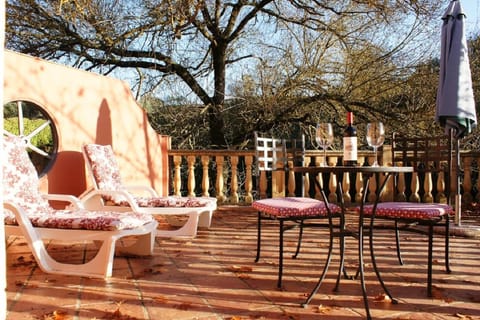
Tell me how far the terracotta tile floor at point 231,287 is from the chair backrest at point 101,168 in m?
0.80

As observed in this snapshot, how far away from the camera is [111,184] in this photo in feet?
14.8

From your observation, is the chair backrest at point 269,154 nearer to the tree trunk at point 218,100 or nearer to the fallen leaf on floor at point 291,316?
the fallen leaf on floor at point 291,316

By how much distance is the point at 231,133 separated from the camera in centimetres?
929

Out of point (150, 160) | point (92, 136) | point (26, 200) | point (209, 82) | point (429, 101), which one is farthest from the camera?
point (209, 82)

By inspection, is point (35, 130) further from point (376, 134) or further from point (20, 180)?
point (376, 134)

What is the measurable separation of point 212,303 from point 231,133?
23.4ft

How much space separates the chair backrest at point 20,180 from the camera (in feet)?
10.9

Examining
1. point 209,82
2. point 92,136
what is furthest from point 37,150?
point 209,82

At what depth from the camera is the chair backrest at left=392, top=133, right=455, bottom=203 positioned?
139 inches

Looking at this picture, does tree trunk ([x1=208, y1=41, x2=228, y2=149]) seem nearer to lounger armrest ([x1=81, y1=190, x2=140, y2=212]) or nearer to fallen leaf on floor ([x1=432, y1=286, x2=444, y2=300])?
lounger armrest ([x1=81, y1=190, x2=140, y2=212])

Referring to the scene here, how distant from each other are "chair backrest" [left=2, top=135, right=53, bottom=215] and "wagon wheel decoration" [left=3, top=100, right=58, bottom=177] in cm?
100

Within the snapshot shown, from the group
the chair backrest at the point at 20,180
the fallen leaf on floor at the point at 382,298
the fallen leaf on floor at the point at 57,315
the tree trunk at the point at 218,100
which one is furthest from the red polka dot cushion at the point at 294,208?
the tree trunk at the point at 218,100

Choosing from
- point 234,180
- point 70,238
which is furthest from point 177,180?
point 70,238

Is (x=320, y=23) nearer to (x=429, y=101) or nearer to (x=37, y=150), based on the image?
(x=429, y=101)
